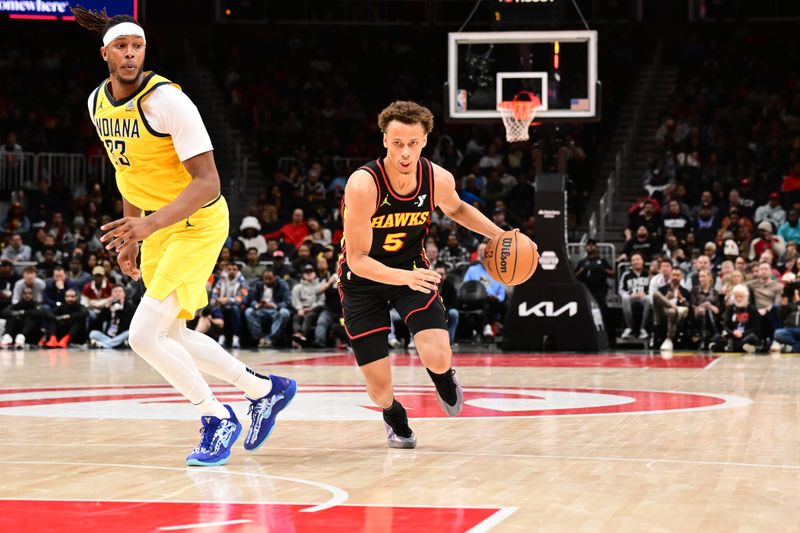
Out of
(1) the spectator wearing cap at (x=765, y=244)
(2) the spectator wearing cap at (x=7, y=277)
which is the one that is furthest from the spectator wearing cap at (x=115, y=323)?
(1) the spectator wearing cap at (x=765, y=244)

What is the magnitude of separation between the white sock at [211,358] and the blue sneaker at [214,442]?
262 mm

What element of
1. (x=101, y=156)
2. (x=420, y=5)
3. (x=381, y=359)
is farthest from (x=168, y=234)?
(x=420, y=5)

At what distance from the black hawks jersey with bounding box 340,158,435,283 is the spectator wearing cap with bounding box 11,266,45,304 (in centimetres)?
1175

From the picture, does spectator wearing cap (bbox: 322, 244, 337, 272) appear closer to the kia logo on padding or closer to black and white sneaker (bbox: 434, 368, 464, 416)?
the kia logo on padding

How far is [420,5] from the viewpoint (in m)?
27.2

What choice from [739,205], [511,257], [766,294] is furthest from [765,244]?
[511,257]

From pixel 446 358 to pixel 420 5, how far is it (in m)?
21.7

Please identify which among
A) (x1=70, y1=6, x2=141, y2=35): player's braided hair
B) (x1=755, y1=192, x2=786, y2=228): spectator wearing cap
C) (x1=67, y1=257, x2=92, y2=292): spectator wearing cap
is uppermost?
(x1=70, y1=6, x2=141, y2=35): player's braided hair

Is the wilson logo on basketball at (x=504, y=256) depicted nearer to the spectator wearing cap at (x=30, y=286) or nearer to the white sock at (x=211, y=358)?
the white sock at (x=211, y=358)

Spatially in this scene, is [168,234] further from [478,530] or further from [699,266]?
[699,266]

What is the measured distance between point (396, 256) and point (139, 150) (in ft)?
4.92

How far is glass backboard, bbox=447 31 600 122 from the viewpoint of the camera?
49.2ft

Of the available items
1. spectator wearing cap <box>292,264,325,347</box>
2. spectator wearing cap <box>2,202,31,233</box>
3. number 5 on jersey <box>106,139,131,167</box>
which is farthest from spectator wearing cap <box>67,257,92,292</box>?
number 5 on jersey <box>106,139,131,167</box>

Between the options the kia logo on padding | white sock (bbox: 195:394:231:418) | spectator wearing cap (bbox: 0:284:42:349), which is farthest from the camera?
spectator wearing cap (bbox: 0:284:42:349)
